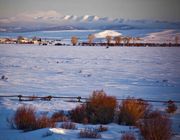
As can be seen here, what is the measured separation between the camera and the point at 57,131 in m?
8.69

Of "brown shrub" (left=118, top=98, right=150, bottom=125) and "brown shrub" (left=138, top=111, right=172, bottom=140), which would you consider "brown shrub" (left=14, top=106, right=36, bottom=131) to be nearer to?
"brown shrub" (left=118, top=98, right=150, bottom=125)

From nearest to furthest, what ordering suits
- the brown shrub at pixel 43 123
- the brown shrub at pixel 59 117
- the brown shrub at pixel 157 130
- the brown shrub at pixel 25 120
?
the brown shrub at pixel 157 130, the brown shrub at pixel 43 123, the brown shrub at pixel 25 120, the brown shrub at pixel 59 117

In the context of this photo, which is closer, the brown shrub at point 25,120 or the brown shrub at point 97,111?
the brown shrub at point 25,120

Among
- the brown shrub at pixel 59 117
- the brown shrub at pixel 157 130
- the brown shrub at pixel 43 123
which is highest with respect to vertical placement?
the brown shrub at pixel 157 130

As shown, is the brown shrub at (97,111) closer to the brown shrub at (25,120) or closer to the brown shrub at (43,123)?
the brown shrub at (43,123)

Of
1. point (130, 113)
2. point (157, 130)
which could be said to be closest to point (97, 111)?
point (130, 113)

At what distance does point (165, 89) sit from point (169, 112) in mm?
7282

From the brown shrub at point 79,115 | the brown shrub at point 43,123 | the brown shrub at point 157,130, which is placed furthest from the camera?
the brown shrub at point 79,115

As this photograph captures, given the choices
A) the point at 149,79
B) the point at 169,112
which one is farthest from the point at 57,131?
the point at 149,79

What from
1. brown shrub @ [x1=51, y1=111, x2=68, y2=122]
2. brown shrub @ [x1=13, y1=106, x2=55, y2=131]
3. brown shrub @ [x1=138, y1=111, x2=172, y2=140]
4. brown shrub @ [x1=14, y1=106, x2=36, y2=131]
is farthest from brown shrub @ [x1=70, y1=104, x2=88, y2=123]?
brown shrub @ [x1=138, y1=111, x2=172, y2=140]

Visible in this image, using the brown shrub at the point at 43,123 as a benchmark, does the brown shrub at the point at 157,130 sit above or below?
above

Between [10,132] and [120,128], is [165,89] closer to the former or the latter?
[120,128]

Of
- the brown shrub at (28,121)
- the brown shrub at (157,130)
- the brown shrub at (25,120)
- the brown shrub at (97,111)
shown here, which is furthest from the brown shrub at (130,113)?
the brown shrub at (25,120)

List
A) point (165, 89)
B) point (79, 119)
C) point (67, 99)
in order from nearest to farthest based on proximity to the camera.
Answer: point (79, 119) → point (67, 99) → point (165, 89)
